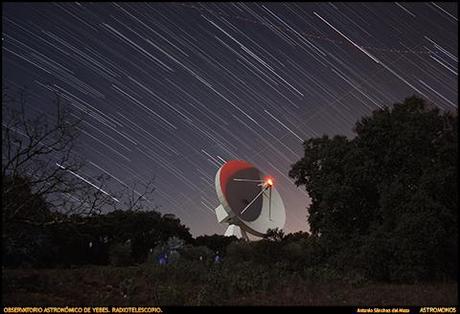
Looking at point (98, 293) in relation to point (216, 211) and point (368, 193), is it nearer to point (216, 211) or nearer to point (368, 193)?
point (368, 193)

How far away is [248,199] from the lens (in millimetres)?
35469

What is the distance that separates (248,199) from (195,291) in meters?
22.3

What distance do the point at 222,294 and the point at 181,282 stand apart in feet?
8.71

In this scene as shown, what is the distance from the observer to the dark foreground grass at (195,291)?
1173 cm

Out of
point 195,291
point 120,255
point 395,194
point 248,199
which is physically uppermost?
point 248,199

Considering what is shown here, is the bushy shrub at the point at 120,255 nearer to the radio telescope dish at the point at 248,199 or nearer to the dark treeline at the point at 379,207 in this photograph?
the dark treeline at the point at 379,207

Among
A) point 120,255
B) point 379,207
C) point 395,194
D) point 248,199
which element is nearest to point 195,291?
point 395,194

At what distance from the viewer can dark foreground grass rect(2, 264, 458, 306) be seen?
1173 centimetres

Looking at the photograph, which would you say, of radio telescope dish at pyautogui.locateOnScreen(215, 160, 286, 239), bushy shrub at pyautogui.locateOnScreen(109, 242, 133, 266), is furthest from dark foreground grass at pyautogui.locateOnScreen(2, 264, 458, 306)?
radio telescope dish at pyautogui.locateOnScreen(215, 160, 286, 239)

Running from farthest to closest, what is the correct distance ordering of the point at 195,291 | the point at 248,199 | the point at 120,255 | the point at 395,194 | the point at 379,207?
the point at 248,199
the point at 120,255
the point at 379,207
the point at 395,194
the point at 195,291

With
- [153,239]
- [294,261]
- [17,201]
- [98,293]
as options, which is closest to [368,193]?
[294,261]

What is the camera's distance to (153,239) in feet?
135

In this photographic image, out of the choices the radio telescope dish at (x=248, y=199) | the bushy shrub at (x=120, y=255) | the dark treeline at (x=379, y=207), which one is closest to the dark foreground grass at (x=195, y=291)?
the dark treeline at (x=379, y=207)

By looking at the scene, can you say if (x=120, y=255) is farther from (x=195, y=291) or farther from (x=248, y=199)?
(x=195, y=291)
